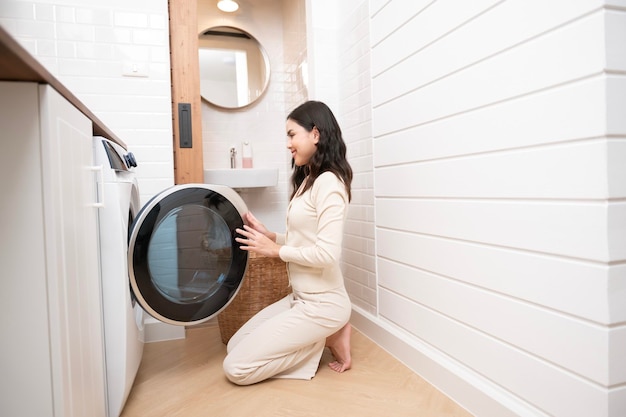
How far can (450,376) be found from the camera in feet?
5.37

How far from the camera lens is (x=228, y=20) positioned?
3406mm

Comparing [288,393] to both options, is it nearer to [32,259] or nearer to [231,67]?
[32,259]

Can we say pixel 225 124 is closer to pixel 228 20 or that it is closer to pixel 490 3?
pixel 228 20

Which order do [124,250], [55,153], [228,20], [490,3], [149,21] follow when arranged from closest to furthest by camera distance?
[55,153] < [490,3] < [124,250] < [149,21] < [228,20]

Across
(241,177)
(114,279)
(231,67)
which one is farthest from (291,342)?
(231,67)

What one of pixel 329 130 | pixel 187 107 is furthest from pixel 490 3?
pixel 187 107

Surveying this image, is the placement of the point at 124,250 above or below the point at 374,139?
below

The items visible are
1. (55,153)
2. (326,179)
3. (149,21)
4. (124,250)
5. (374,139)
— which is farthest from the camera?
(149,21)

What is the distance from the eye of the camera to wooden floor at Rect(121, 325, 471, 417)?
159 cm

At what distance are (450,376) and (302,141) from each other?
3.88ft

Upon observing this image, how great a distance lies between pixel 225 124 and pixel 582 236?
288 centimetres

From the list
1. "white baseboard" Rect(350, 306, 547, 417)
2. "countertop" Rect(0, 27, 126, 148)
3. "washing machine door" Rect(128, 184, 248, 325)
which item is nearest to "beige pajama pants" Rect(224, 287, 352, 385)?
"washing machine door" Rect(128, 184, 248, 325)

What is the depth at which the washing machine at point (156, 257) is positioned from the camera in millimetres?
1508

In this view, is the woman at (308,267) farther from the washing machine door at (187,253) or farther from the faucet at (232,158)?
the faucet at (232,158)
